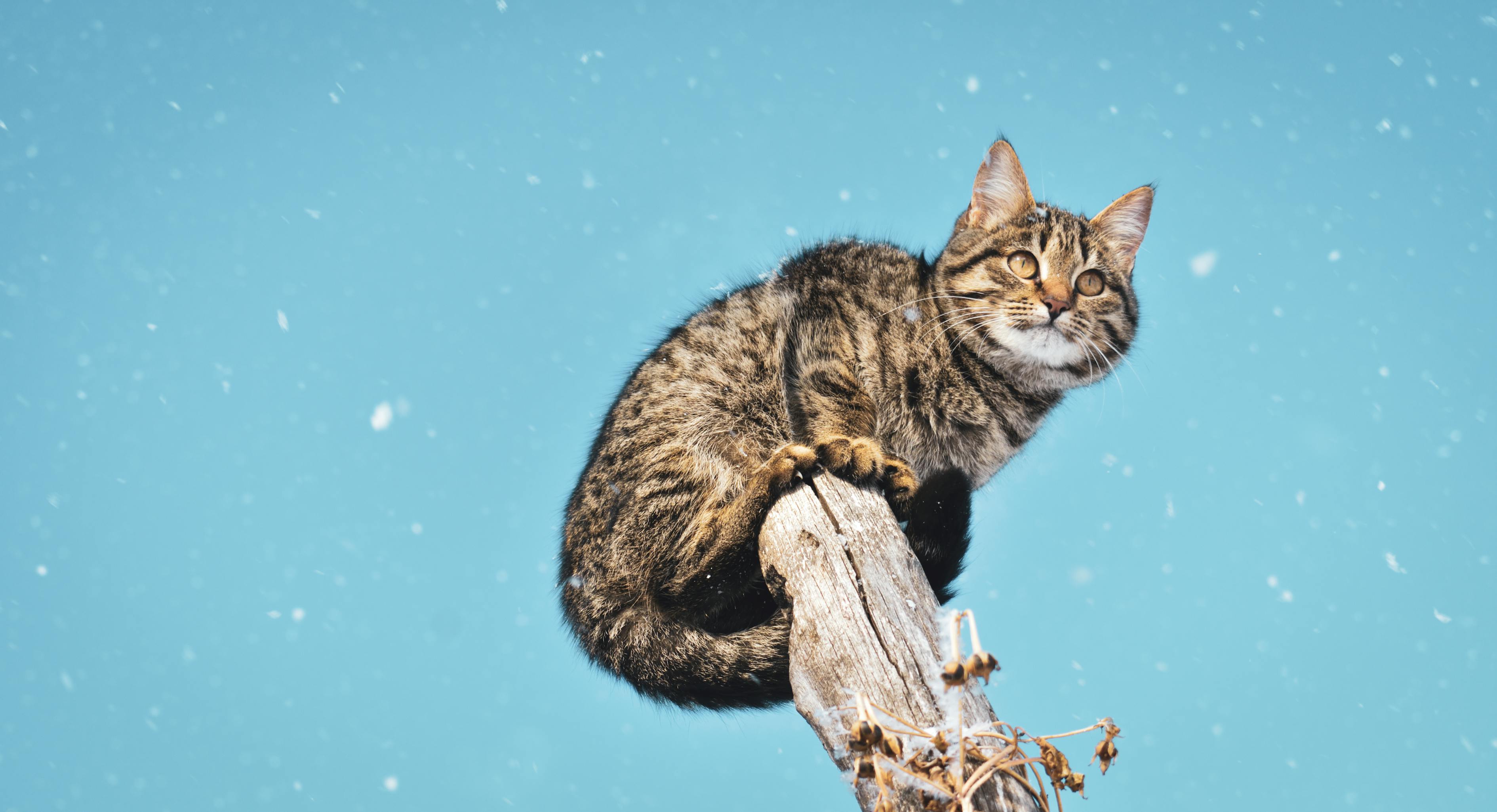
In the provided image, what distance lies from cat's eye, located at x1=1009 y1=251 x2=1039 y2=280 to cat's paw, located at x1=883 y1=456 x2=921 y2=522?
79 centimetres

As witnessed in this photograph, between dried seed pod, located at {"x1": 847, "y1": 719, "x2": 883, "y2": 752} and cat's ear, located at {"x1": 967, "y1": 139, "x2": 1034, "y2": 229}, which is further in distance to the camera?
cat's ear, located at {"x1": 967, "y1": 139, "x2": 1034, "y2": 229}

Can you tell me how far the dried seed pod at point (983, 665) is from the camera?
1109 millimetres

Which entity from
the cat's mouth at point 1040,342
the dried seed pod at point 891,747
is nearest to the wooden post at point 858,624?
the dried seed pod at point 891,747

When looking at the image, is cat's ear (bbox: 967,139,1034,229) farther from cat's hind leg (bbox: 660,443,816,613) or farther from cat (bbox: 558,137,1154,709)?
cat's hind leg (bbox: 660,443,816,613)

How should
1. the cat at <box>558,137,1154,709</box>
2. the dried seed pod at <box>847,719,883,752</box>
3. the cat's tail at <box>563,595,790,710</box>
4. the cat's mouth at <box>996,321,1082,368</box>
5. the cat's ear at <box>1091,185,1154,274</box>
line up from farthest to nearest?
the cat's ear at <box>1091,185,1154,274</box>, the cat's mouth at <box>996,321,1082,368</box>, the cat at <box>558,137,1154,709</box>, the cat's tail at <box>563,595,790,710</box>, the dried seed pod at <box>847,719,883,752</box>

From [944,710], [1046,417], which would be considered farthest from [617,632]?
[1046,417]

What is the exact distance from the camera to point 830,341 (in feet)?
7.93

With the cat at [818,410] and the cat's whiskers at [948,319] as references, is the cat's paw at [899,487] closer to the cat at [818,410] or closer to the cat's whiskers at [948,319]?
the cat at [818,410]

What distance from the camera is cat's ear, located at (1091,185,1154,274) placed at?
9.14 ft

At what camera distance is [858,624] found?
1.59 m

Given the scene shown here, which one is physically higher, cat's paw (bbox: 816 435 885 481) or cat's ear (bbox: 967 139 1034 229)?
cat's ear (bbox: 967 139 1034 229)

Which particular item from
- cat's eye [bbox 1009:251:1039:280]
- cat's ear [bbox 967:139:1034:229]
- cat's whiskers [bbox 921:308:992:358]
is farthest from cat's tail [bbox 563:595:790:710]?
cat's ear [bbox 967:139:1034:229]

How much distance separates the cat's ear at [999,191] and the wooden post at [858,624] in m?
1.21

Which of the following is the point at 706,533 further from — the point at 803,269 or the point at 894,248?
the point at 894,248
